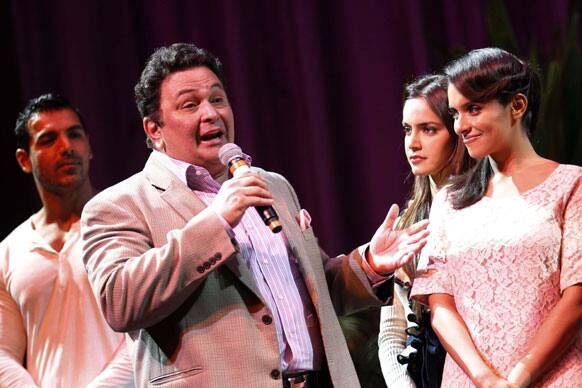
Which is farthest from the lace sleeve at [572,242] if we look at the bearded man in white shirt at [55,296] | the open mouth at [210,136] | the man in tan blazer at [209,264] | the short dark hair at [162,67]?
the bearded man in white shirt at [55,296]

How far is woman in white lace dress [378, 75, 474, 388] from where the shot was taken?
3.03 meters

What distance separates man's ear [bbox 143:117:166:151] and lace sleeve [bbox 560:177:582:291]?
118 cm

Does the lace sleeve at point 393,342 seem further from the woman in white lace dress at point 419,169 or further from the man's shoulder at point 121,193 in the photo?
the man's shoulder at point 121,193

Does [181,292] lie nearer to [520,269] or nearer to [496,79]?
[520,269]

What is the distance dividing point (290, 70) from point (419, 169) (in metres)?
1.91

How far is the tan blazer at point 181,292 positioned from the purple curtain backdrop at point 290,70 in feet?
7.36

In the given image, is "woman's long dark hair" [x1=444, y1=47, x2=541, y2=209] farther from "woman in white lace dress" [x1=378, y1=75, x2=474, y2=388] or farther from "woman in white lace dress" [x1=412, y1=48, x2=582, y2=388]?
"woman in white lace dress" [x1=378, y1=75, x2=474, y2=388]

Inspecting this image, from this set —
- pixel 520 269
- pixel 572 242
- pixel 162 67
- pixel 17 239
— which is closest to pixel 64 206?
pixel 17 239

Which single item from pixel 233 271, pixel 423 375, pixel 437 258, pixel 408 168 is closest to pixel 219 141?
pixel 233 271

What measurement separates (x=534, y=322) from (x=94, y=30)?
3.27 meters

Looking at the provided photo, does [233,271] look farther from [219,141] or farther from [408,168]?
[408,168]

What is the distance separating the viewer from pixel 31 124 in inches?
142

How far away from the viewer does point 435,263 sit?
2.56m

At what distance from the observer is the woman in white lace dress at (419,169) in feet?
9.93
